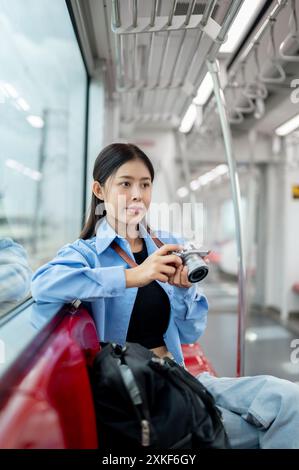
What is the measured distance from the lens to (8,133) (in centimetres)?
168

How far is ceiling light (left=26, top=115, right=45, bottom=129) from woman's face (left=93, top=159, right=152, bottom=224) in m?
0.95

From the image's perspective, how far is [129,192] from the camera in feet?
4.65

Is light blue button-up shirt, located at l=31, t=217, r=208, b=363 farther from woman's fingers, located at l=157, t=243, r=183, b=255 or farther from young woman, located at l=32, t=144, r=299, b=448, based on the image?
woman's fingers, located at l=157, t=243, r=183, b=255

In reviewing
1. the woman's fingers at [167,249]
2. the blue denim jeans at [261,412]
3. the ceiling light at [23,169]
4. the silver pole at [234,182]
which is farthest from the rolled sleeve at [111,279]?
the silver pole at [234,182]

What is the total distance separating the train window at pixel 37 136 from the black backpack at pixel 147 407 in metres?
0.51

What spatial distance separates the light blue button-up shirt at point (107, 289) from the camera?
121 centimetres

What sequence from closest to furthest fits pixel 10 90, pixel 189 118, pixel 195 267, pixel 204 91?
pixel 195 267, pixel 10 90, pixel 204 91, pixel 189 118

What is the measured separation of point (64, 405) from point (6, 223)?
107cm

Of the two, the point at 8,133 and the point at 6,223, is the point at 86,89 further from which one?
the point at 6,223

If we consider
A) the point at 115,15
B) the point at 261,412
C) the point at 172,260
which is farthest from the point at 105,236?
the point at 115,15

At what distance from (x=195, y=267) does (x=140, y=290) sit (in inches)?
15.4

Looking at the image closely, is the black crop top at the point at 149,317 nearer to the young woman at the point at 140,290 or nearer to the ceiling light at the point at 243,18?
the young woman at the point at 140,290

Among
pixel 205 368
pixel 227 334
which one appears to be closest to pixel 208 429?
pixel 205 368

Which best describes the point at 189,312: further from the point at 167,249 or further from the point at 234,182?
the point at 234,182
